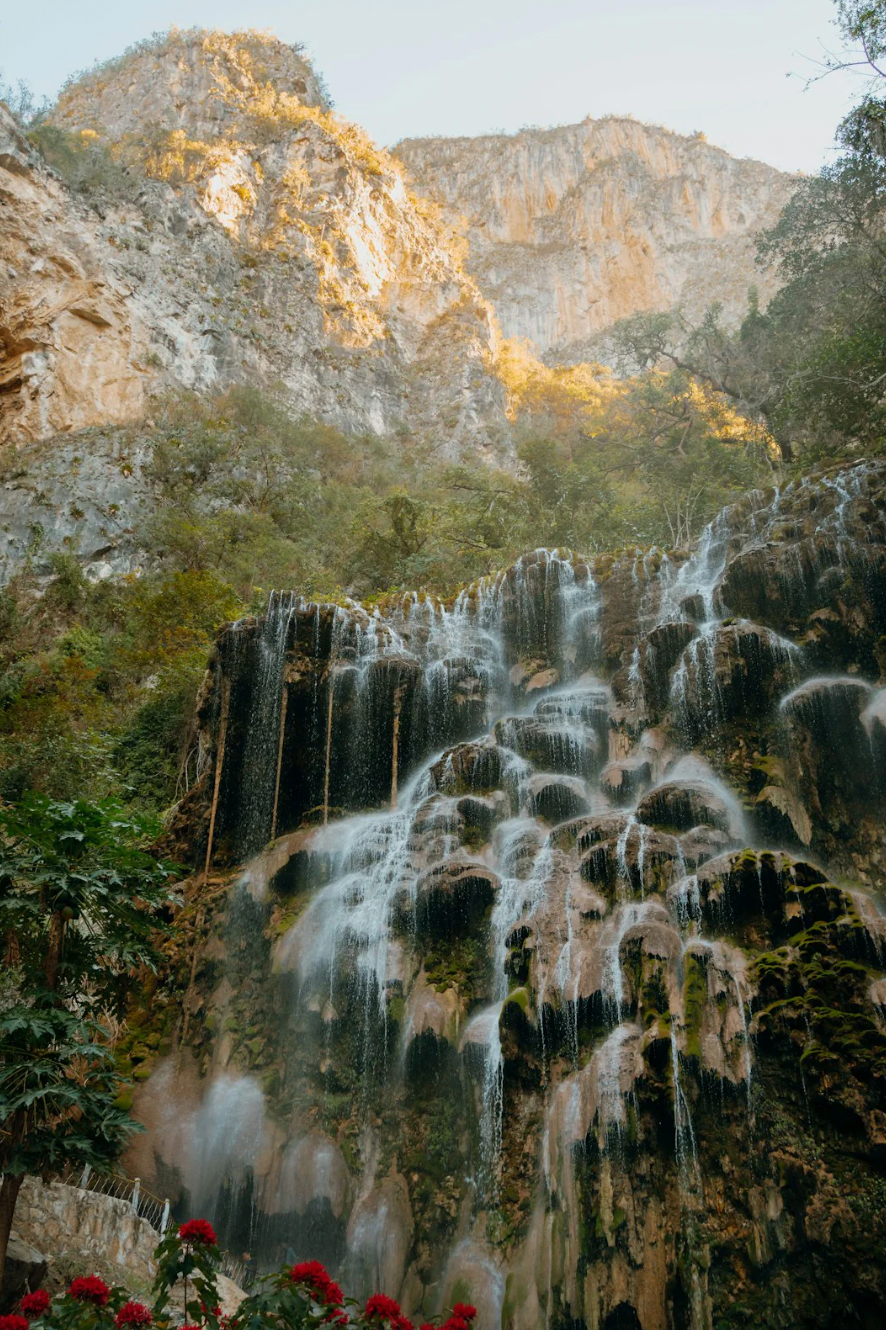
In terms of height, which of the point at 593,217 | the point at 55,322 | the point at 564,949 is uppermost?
the point at 593,217

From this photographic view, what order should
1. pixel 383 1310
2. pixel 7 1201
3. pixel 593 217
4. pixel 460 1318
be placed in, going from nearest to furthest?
pixel 383 1310
pixel 460 1318
pixel 7 1201
pixel 593 217

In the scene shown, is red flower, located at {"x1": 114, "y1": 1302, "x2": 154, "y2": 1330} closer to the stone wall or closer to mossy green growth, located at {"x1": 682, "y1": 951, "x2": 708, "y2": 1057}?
the stone wall

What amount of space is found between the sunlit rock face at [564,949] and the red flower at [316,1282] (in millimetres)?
4105

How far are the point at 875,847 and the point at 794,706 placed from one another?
1.99 m

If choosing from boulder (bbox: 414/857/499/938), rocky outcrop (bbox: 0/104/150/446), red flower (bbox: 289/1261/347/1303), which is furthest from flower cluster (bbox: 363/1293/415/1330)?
rocky outcrop (bbox: 0/104/150/446)

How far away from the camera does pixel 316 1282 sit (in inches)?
185

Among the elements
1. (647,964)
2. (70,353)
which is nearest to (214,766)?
(647,964)

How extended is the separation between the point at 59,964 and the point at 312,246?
36.8 metres

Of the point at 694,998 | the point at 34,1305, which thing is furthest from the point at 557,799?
the point at 34,1305

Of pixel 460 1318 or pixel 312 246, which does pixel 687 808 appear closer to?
pixel 460 1318

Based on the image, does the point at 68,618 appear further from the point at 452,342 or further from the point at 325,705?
the point at 452,342

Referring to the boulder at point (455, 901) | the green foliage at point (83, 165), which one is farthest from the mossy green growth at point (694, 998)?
the green foliage at point (83, 165)

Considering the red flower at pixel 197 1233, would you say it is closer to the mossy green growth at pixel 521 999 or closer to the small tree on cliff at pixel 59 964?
the small tree on cliff at pixel 59 964

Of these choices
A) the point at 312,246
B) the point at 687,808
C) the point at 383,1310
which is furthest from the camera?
the point at 312,246
